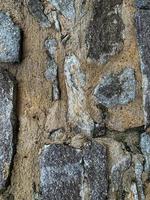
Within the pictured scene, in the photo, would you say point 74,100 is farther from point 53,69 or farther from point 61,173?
point 61,173

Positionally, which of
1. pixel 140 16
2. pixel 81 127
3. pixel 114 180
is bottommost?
pixel 114 180

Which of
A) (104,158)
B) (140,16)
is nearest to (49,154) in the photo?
(104,158)

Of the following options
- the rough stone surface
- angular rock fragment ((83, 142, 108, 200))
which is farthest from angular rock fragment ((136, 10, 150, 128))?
the rough stone surface

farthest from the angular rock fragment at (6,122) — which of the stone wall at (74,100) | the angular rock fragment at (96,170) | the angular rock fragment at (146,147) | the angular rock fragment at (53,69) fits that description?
the angular rock fragment at (146,147)

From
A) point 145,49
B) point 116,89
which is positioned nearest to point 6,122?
point 116,89

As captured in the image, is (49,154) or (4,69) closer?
(49,154)

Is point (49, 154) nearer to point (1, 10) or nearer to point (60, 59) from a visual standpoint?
point (60, 59)
